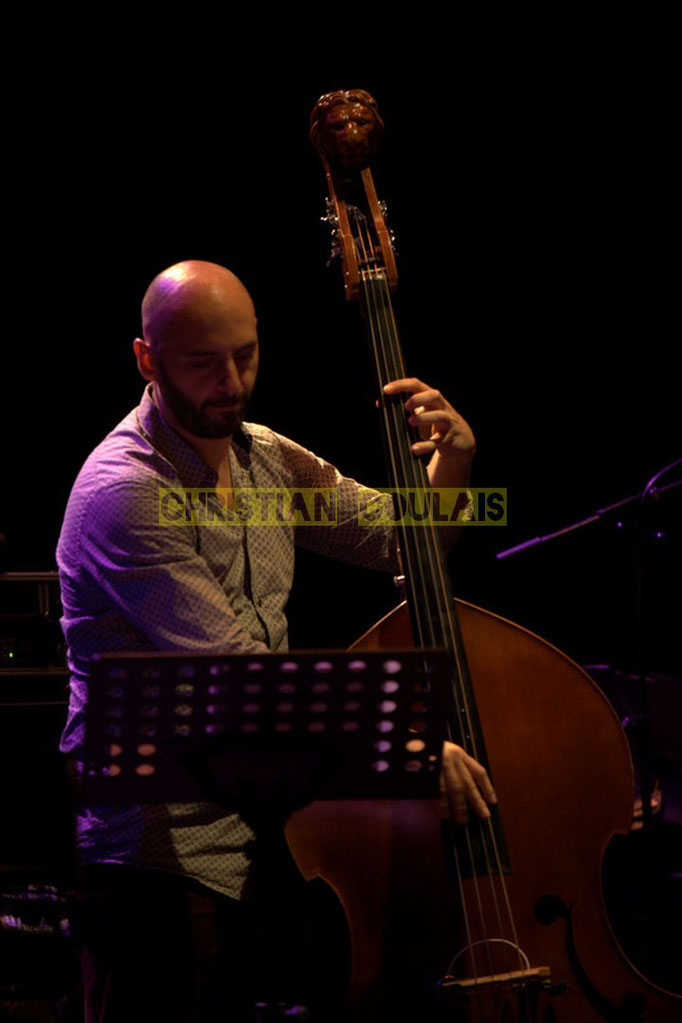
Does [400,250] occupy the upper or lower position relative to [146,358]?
upper

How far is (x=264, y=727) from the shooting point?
1.53m

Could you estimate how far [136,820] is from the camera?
6.54ft

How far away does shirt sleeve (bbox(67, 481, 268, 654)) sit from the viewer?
1866 millimetres

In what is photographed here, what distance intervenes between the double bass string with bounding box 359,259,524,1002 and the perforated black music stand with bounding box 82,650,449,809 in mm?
421

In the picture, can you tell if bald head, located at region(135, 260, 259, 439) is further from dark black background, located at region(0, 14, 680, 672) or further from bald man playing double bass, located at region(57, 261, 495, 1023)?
dark black background, located at region(0, 14, 680, 672)

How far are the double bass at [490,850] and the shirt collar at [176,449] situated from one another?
0.39 metres

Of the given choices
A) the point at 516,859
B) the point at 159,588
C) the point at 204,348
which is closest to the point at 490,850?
the point at 516,859

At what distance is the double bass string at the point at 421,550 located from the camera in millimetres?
1918

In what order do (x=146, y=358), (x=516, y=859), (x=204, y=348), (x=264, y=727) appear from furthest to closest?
(x=146, y=358), (x=204, y=348), (x=516, y=859), (x=264, y=727)

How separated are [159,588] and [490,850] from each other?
30.7 inches

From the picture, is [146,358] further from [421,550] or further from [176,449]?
[421,550]

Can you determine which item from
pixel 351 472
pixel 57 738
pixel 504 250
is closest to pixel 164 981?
pixel 57 738

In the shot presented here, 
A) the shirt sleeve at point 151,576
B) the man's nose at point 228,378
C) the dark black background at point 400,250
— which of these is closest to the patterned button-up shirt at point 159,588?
the shirt sleeve at point 151,576

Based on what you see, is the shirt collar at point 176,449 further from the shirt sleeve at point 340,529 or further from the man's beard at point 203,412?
the shirt sleeve at point 340,529
